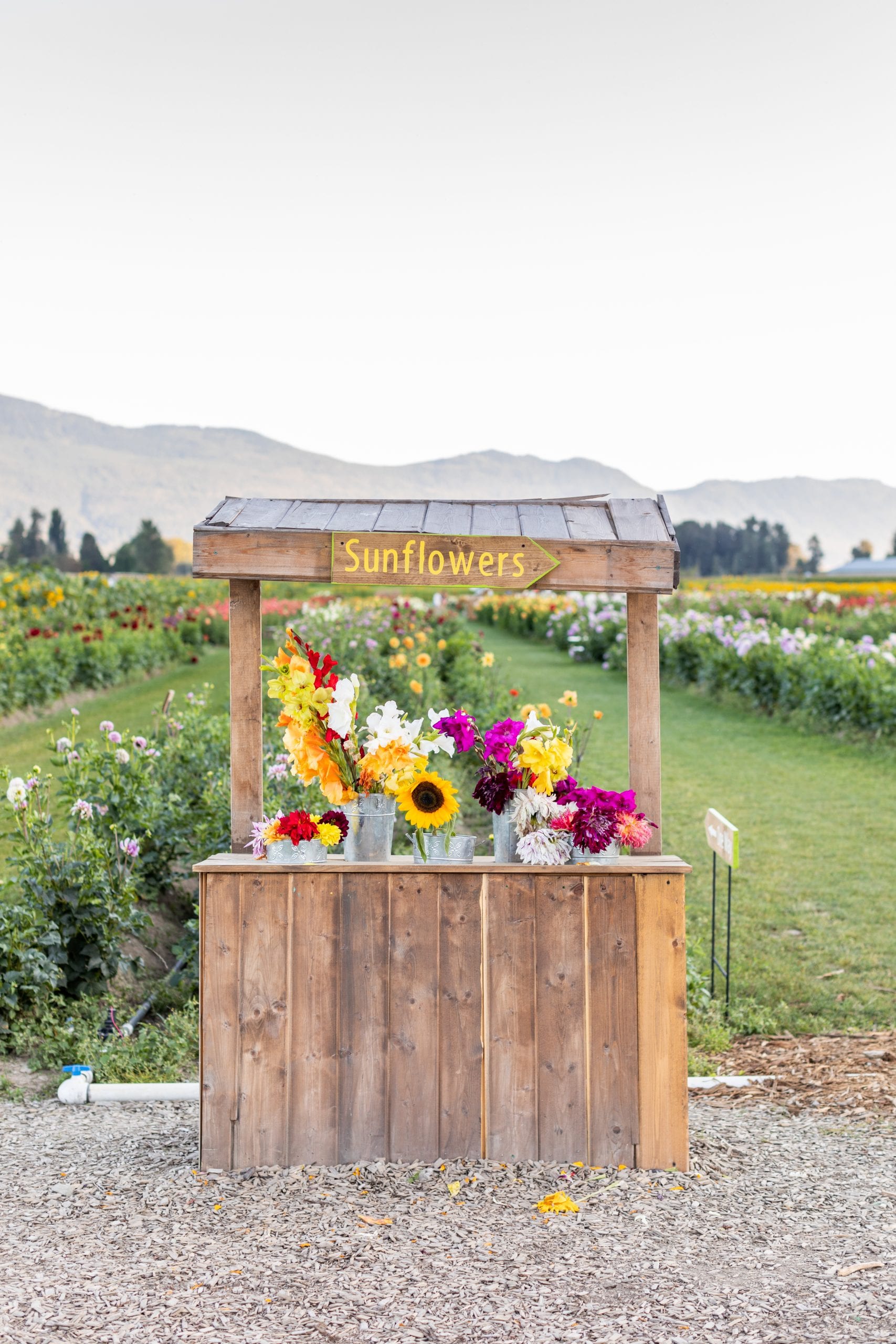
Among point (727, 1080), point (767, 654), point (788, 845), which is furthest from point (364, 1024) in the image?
point (767, 654)

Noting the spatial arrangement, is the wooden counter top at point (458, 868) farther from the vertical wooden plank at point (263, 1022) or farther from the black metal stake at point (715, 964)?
the black metal stake at point (715, 964)

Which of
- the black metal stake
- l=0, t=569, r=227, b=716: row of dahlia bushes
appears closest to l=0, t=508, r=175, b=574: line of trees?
l=0, t=569, r=227, b=716: row of dahlia bushes

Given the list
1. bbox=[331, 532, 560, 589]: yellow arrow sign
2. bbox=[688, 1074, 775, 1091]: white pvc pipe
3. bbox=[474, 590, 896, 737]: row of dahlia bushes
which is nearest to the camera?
bbox=[331, 532, 560, 589]: yellow arrow sign

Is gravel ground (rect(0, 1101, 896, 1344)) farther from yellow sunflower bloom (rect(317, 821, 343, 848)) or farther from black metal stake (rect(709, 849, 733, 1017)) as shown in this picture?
black metal stake (rect(709, 849, 733, 1017))

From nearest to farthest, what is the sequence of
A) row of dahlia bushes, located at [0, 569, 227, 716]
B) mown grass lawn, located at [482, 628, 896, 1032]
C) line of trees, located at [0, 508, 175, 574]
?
mown grass lawn, located at [482, 628, 896, 1032] → row of dahlia bushes, located at [0, 569, 227, 716] → line of trees, located at [0, 508, 175, 574]

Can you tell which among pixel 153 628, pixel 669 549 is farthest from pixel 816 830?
pixel 153 628

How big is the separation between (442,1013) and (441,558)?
4.22 ft

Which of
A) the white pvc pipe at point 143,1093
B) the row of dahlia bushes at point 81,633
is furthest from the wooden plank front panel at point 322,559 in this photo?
the row of dahlia bushes at point 81,633

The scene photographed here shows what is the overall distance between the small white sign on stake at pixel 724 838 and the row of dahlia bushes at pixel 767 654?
24.1ft

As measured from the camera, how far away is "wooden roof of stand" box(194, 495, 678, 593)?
3.19m

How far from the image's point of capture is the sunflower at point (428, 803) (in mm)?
3115

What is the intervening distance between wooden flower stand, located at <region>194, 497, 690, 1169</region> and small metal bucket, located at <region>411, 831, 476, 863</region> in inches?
2.2

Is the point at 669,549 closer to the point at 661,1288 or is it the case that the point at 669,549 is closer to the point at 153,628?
the point at 661,1288

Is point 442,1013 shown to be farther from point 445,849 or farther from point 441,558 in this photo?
point 441,558
